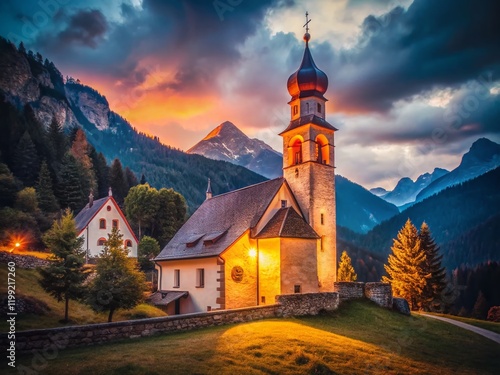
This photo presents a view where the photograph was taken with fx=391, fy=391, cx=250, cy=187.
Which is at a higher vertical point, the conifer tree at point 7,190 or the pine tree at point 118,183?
the pine tree at point 118,183

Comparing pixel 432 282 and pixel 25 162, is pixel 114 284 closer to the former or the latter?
pixel 432 282

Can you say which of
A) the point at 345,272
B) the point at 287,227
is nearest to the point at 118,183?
the point at 345,272

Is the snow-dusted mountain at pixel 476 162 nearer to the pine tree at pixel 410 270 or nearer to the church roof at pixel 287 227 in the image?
the pine tree at pixel 410 270

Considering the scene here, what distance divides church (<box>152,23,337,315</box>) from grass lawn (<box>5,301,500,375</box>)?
5933mm

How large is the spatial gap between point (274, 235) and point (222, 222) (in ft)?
24.2

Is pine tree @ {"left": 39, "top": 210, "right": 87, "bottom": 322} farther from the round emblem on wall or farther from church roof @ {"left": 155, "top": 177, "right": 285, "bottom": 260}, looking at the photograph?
the round emblem on wall

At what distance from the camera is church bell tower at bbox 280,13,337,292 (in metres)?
29.5

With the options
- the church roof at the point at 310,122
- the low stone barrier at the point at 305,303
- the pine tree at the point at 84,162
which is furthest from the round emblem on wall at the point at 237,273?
the pine tree at the point at 84,162

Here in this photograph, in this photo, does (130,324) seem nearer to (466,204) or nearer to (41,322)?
(41,322)

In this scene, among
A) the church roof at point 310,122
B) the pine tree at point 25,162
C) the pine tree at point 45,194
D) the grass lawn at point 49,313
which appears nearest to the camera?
the grass lawn at point 49,313

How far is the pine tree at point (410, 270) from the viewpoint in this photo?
41.6m

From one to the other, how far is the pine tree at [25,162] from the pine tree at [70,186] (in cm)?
414

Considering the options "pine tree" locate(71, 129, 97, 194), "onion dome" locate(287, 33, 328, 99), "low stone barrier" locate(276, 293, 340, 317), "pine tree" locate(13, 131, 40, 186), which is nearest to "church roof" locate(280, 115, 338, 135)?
"onion dome" locate(287, 33, 328, 99)

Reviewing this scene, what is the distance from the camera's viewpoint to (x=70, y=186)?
58.0m
